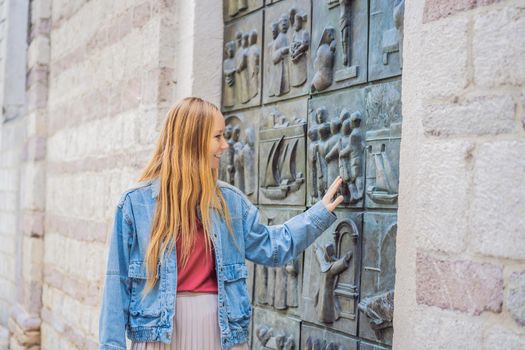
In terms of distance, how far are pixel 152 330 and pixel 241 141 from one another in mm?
1722

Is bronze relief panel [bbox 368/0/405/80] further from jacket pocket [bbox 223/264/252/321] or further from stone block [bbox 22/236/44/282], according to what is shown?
stone block [bbox 22/236/44/282]

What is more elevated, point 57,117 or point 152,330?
point 57,117

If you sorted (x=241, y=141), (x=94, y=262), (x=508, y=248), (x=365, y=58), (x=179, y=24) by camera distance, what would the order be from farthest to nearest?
(x=94, y=262) < (x=179, y=24) < (x=241, y=141) < (x=365, y=58) < (x=508, y=248)

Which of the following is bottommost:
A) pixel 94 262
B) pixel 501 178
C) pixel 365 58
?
pixel 94 262

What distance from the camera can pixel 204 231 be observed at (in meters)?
2.60

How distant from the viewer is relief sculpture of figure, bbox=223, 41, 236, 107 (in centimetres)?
418

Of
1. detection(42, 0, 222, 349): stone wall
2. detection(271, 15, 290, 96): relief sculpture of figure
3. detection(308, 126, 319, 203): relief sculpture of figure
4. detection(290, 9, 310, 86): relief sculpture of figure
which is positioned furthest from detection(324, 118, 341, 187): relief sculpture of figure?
detection(42, 0, 222, 349): stone wall

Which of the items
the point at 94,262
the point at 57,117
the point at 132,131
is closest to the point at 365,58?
the point at 132,131

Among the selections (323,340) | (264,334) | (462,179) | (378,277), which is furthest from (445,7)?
(264,334)

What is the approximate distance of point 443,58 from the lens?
7.27ft

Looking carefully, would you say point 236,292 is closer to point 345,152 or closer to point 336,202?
point 336,202

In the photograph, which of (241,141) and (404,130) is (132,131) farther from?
(404,130)

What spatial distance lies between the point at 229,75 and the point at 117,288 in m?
1.93

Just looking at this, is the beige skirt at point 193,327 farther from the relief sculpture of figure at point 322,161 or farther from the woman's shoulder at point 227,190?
the relief sculpture of figure at point 322,161
